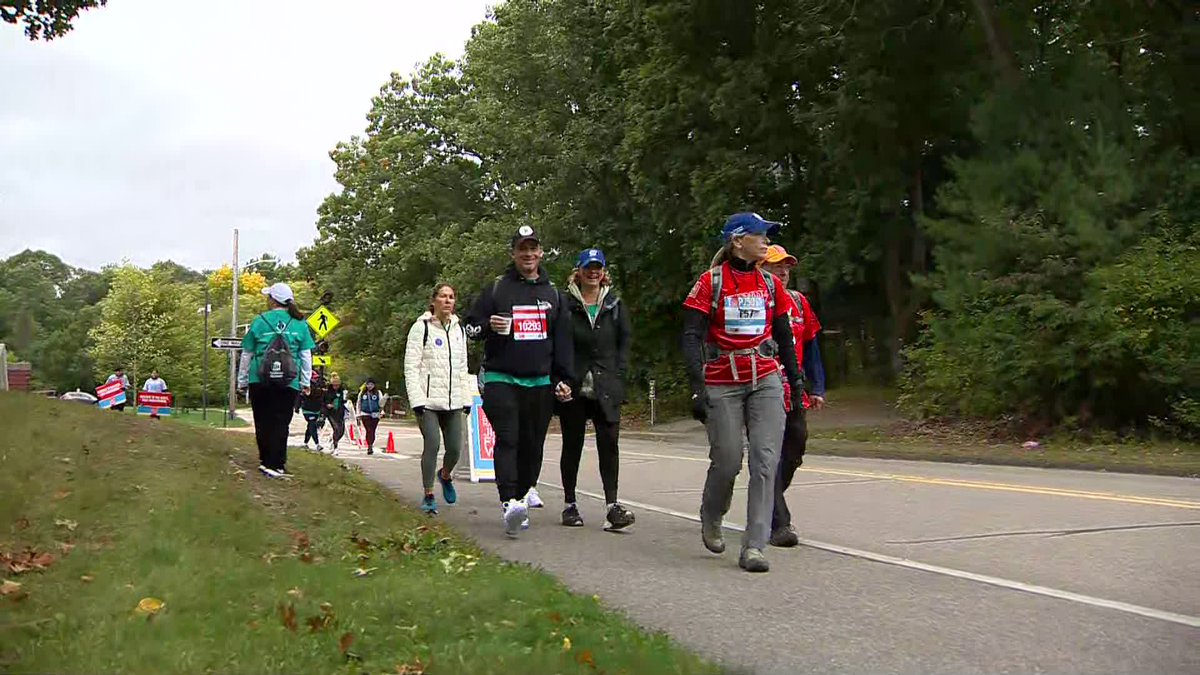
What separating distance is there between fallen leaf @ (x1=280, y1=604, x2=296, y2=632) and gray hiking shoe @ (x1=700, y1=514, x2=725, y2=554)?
3.00 metres

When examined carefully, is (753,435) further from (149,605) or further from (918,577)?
(149,605)

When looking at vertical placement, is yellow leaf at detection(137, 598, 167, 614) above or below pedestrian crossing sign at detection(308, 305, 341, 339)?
below

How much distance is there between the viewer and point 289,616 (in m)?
4.45

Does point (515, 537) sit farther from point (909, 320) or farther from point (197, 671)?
point (909, 320)

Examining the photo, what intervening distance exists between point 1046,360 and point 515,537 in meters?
13.2

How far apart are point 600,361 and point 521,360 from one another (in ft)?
2.41

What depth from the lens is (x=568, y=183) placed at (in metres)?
35.7

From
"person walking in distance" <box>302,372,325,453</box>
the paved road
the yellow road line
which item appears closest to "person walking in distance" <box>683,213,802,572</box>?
the paved road

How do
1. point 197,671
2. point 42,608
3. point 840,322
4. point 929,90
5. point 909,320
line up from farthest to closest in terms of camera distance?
point 840,322 < point 909,320 < point 929,90 < point 42,608 < point 197,671

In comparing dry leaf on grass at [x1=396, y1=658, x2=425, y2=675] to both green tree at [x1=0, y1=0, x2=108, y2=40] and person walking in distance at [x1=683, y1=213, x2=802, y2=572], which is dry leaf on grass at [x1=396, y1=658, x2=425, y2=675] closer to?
person walking in distance at [x1=683, y1=213, x2=802, y2=572]

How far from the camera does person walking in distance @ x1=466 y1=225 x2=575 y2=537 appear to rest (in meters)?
7.83

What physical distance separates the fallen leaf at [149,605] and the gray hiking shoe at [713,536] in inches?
133

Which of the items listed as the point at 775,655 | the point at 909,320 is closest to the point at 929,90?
the point at 909,320

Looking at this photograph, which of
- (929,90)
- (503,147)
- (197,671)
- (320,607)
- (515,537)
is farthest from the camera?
(503,147)
